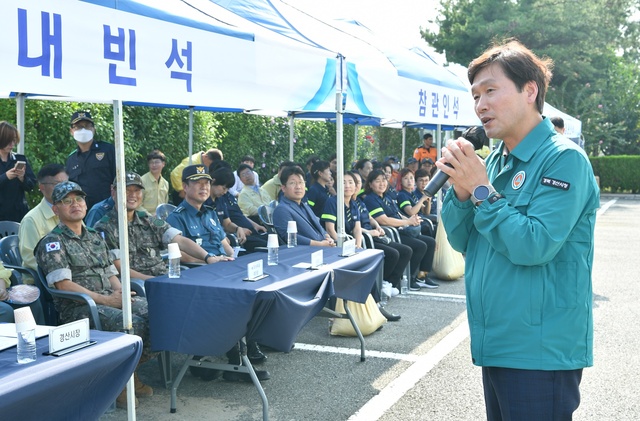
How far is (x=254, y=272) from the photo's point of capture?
4.38 m

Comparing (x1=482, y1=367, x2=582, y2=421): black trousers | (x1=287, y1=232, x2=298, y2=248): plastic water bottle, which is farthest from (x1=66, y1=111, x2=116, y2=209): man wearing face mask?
(x1=482, y1=367, x2=582, y2=421): black trousers

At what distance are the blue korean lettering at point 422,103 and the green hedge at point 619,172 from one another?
22304 mm

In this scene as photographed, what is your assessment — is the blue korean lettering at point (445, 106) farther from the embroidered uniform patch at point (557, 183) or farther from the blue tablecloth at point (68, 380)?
the embroidered uniform patch at point (557, 183)

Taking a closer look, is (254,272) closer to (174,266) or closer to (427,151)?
(174,266)

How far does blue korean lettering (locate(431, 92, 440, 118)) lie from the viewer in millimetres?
7916

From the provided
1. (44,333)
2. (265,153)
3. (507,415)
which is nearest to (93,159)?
(44,333)

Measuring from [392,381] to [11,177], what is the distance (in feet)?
12.7

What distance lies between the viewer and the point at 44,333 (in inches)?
116

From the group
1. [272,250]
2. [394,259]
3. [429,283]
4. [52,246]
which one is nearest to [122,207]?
[52,246]

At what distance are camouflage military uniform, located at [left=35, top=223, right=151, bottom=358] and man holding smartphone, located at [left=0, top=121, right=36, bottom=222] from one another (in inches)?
75.8

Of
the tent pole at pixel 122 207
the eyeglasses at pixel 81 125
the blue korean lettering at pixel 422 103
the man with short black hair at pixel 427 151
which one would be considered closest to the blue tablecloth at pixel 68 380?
the tent pole at pixel 122 207

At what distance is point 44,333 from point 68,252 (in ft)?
5.29

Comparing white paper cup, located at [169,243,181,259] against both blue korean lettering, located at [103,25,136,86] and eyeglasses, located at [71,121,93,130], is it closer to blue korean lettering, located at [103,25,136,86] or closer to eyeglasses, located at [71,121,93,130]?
blue korean lettering, located at [103,25,136,86]

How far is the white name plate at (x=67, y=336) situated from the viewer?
2.65m
